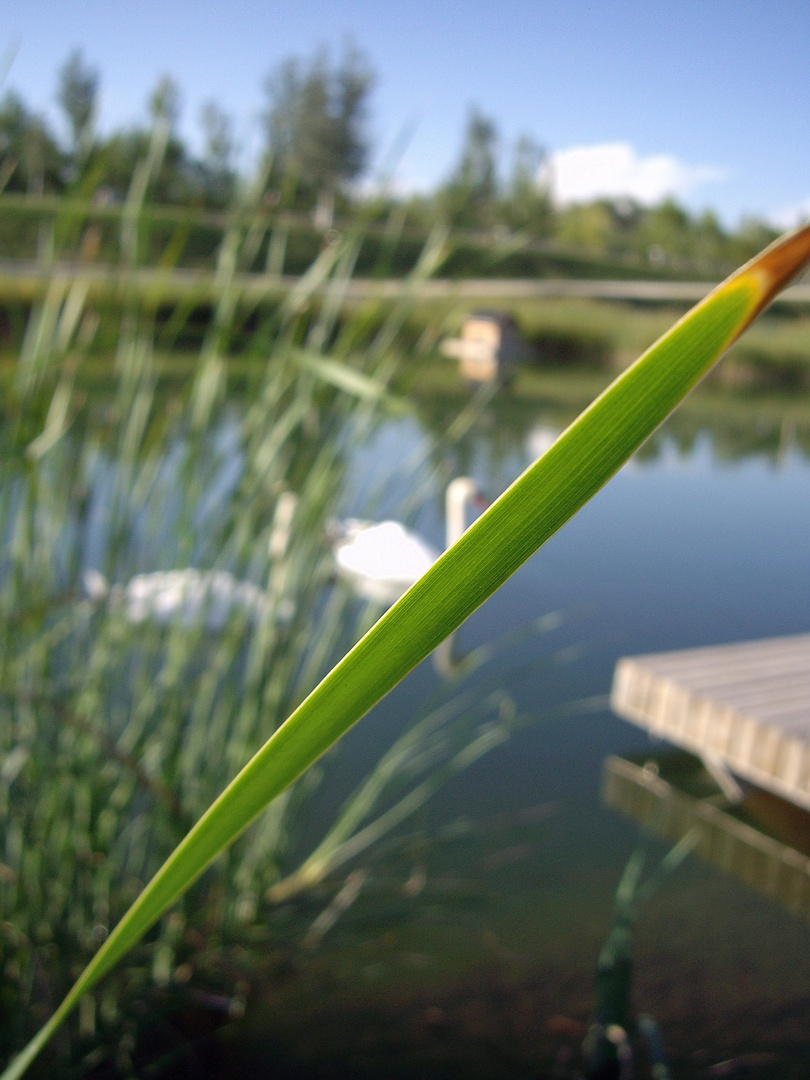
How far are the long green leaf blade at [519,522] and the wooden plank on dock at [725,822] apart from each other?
1951 mm

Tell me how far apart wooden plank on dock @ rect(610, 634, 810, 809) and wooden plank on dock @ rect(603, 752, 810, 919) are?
7 centimetres

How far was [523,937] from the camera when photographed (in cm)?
161

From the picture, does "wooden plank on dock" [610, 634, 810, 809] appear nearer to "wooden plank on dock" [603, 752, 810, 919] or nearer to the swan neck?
"wooden plank on dock" [603, 752, 810, 919]

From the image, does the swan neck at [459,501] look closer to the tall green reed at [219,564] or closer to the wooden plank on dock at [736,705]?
the wooden plank on dock at [736,705]

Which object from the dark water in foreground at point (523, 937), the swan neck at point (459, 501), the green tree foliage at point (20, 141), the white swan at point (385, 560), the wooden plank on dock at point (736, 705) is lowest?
the dark water in foreground at point (523, 937)

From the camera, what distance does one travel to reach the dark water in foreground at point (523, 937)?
127cm

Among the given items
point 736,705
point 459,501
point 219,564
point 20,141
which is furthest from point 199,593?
point 459,501

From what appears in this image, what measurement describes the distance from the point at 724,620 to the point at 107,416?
9.28 feet

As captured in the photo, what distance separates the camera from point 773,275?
0.40 feet

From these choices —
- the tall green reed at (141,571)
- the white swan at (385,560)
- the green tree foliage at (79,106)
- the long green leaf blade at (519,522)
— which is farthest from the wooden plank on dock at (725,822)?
the long green leaf blade at (519,522)

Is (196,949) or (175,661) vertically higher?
(175,661)

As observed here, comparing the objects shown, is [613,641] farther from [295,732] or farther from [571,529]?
[295,732]

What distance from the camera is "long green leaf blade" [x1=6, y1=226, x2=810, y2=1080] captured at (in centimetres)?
11

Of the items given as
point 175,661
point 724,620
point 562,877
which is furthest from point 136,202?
point 724,620
